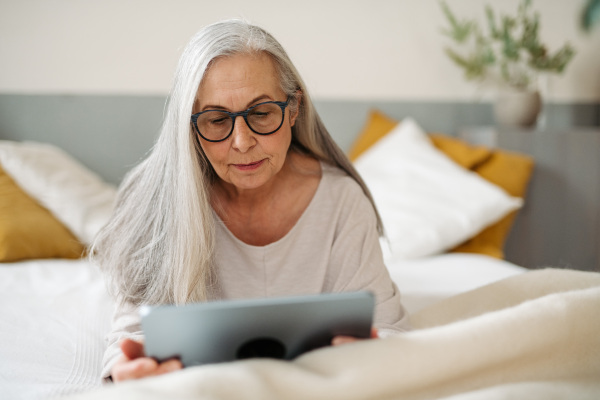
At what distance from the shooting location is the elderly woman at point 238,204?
95 cm

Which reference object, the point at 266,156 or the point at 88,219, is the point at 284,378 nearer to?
the point at 266,156

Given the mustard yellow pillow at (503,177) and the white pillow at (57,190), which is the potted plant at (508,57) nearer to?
the mustard yellow pillow at (503,177)

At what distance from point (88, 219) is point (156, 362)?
112cm

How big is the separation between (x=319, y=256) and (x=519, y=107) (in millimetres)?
1608

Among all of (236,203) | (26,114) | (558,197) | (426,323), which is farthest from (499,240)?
(26,114)

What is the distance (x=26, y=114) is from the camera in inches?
78.4

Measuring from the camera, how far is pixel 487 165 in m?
2.14

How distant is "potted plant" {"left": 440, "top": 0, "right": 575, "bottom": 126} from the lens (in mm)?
2297

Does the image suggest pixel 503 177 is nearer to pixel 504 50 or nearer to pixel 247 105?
pixel 504 50

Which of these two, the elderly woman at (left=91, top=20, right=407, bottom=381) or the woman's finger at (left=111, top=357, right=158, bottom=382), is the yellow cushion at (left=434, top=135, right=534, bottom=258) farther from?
the woman's finger at (left=111, top=357, right=158, bottom=382)

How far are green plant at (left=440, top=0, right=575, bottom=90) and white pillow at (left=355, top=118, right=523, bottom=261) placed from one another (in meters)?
0.53

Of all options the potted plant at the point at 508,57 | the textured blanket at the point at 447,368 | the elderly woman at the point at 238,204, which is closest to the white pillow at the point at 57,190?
the elderly woman at the point at 238,204

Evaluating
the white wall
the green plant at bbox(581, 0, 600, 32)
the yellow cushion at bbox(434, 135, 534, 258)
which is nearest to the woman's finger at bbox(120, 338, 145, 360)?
the white wall

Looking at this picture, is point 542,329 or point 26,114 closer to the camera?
point 542,329
